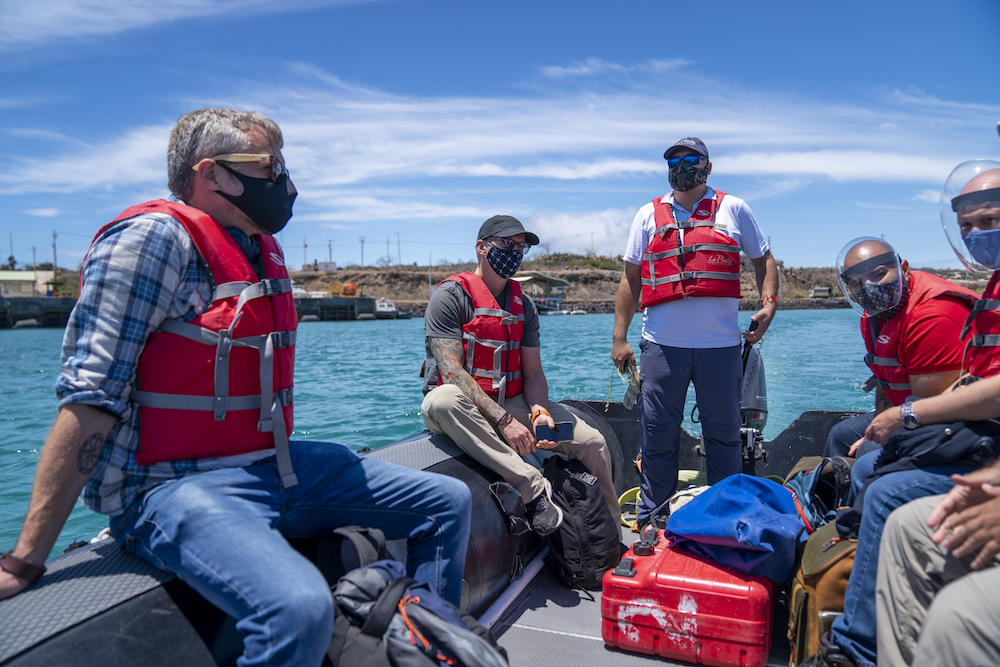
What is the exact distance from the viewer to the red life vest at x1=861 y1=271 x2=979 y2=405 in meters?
2.00

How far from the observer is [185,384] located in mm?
1593

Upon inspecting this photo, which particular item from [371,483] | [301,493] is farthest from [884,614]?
[301,493]

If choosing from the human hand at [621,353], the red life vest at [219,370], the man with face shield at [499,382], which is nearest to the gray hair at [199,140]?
the red life vest at [219,370]

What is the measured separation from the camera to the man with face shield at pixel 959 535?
51.1 inches

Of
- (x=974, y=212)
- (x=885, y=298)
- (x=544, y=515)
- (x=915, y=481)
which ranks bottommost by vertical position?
(x=544, y=515)

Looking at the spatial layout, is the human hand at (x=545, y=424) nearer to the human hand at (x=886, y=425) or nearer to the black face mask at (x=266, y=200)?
the human hand at (x=886, y=425)

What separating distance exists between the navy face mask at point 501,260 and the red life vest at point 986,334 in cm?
187

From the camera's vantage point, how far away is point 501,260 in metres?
3.14

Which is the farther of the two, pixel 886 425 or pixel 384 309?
pixel 384 309

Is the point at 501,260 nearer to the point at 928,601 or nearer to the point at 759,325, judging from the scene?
the point at 759,325

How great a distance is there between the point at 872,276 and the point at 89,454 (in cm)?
229

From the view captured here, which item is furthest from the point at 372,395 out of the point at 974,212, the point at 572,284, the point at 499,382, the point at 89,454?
the point at 572,284

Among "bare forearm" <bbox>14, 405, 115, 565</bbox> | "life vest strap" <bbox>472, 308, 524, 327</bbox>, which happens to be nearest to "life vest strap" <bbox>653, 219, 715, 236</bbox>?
"life vest strap" <bbox>472, 308, 524, 327</bbox>

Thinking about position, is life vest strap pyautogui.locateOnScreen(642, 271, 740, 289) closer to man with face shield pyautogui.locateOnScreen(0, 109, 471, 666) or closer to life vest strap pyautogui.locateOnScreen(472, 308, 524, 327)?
life vest strap pyautogui.locateOnScreen(472, 308, 524, 327)
